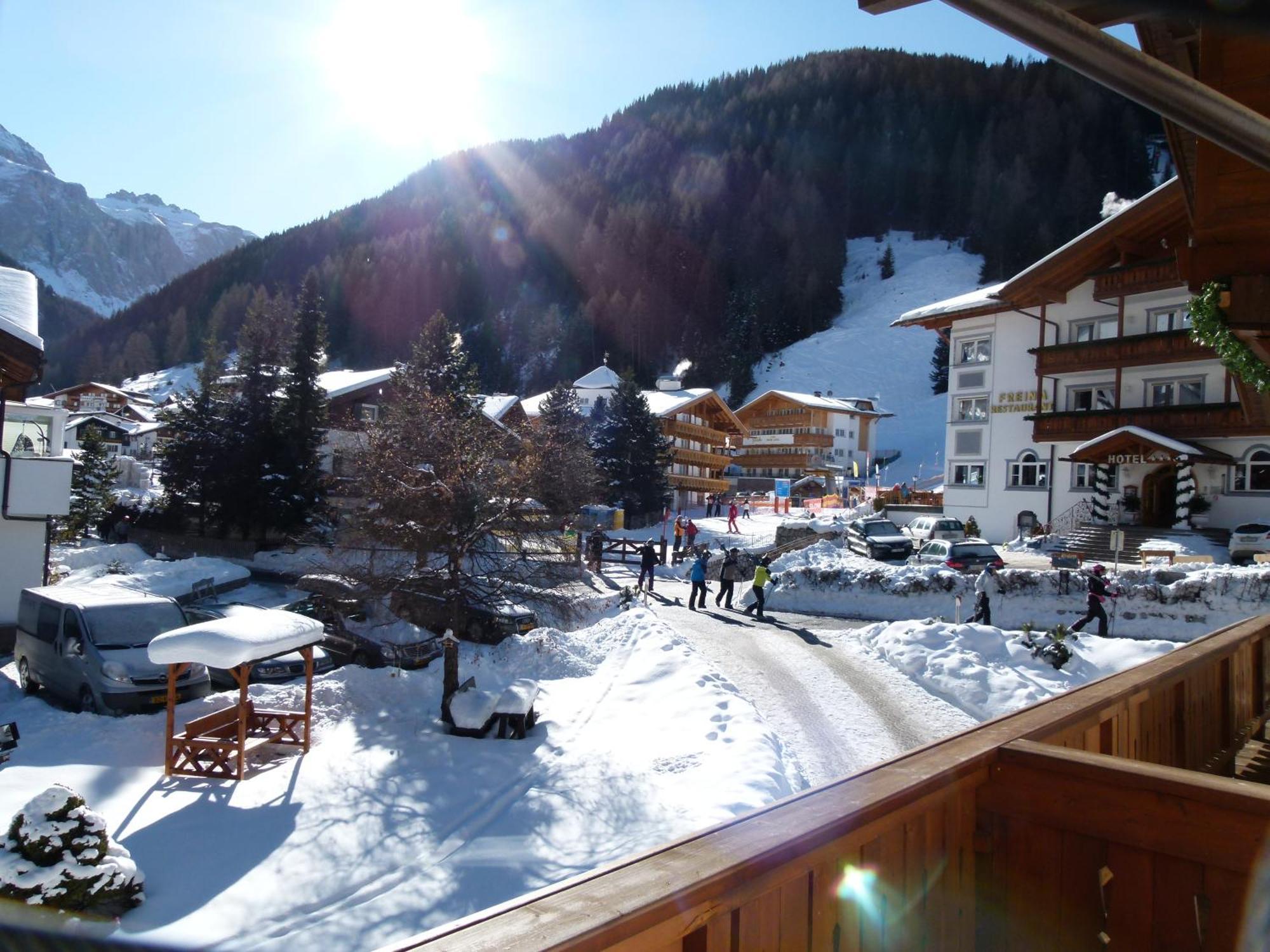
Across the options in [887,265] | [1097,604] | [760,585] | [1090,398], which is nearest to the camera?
[1097,604]

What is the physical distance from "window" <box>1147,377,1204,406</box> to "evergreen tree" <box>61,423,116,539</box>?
44.6 m

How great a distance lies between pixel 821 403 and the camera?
267 ft

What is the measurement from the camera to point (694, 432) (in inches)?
2388

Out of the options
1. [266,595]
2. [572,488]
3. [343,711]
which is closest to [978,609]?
[572,488]

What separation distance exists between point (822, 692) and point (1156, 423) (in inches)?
951

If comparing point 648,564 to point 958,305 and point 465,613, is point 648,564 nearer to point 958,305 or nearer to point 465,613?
point 465,613

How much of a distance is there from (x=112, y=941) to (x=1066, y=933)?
23.5 feet

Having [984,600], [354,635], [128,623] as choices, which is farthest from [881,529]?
[128,623]

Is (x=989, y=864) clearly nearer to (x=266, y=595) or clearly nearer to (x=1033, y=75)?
(x=266, y=595)

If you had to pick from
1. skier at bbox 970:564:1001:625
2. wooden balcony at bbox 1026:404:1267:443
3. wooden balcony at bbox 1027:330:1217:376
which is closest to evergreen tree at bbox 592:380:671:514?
wooden balcony at bbox 1026:404:1267:443

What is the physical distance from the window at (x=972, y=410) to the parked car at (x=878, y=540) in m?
10.3

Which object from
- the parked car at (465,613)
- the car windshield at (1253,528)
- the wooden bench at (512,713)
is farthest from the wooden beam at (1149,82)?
the car windshield at (1253,528)

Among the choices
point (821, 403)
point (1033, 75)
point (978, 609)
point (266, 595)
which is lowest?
point (266, 595)

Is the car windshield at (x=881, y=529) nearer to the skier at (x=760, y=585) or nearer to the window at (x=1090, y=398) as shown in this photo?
the skier at (x=760, y=585)
